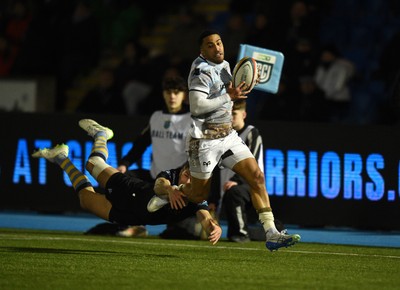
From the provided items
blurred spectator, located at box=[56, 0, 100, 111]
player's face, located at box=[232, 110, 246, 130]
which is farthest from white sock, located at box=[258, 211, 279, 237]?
blurred spectator, located at box=[56, 0, 100, 111]

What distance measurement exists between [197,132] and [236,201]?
240 centimetres

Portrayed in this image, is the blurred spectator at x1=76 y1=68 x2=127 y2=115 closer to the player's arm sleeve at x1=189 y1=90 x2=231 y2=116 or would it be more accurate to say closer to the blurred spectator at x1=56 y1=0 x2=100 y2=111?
the blurred spectator at x1=56 y1=0 x2=100 y2=111

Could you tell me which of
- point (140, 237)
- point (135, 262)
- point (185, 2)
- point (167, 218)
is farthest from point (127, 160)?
point (185, 2)

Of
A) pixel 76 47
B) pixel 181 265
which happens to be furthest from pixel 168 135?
pixel 76 47

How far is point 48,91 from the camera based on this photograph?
64.1 feet

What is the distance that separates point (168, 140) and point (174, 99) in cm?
50

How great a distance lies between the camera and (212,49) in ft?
33.3

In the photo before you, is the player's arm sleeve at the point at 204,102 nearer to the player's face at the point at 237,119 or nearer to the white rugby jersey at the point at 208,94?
the white rugby jersey at the point at 208,94

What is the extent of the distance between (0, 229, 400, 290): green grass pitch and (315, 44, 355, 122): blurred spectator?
5237 millimetres

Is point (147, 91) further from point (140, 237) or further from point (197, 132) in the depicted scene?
point (197, 132)

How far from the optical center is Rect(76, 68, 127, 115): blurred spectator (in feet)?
59.7

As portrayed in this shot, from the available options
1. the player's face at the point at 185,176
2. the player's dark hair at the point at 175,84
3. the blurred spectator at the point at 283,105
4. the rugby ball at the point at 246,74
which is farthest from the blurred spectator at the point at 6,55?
the rugby ball at the point at 246,74

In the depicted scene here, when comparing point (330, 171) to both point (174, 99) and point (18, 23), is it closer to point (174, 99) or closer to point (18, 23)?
point (174, 99)

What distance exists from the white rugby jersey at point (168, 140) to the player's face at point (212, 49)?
10.3 feet
